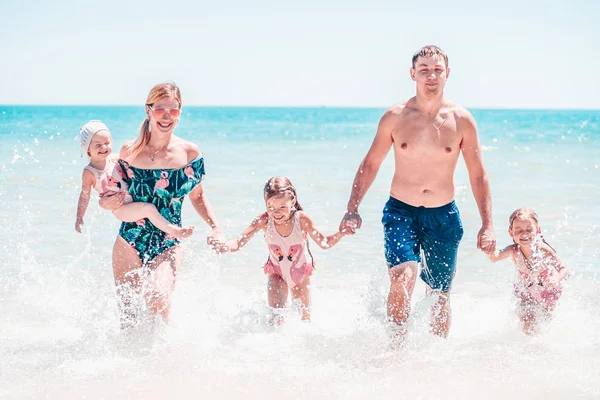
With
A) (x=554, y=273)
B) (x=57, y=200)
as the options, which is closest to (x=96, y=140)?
(x=554, y=273)

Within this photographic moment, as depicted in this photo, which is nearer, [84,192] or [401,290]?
[401,290]

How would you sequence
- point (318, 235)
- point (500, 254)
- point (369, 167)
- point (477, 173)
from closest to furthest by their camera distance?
point (477, 173)
point (369, 167)
point (318, 235)
point (500, 254)

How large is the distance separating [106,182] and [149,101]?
0.66 m

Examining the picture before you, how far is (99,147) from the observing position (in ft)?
16.2

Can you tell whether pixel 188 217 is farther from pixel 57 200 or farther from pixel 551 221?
pixel 551 221

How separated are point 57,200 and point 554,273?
8095 mm

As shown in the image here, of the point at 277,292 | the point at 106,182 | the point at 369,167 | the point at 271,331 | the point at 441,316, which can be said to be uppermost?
the point at 369,167

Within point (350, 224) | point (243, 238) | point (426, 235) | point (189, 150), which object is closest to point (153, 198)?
point (189, 150)

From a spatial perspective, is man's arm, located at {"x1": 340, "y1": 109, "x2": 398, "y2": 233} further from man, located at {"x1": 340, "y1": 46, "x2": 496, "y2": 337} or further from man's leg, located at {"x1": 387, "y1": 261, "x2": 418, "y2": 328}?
man's leg, located at {"x1": 387, "y1": 261, "x2": 418, "y2": 328}

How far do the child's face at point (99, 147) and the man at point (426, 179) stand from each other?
73.7 inches

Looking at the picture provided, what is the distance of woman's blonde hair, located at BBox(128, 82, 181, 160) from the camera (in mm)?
4688

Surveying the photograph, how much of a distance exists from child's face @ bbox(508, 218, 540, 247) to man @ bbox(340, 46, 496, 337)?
595 mm

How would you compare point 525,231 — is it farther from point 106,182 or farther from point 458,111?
point 106,182

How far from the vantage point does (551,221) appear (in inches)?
370
